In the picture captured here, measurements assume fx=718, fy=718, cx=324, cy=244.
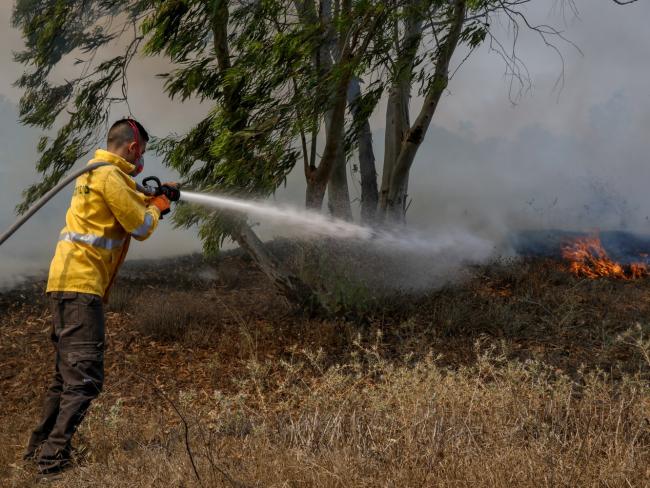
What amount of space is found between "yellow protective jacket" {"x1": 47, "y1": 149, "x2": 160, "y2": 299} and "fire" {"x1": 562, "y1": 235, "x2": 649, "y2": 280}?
32.1 feet

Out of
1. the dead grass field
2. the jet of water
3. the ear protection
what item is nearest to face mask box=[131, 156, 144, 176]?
the ear protection

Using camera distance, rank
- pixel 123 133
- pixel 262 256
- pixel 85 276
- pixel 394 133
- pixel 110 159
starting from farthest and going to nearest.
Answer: pixel 394 133 → pixel 262 256 → pixel 123 133 → pixel 110 159 → pixel 85 276

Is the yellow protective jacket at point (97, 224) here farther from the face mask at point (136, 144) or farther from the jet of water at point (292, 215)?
the jet of water at point (292, 215)

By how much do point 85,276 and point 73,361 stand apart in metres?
0.56

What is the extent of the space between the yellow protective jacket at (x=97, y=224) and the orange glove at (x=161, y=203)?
96 millimetres

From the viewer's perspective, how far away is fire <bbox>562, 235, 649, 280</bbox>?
507 inches

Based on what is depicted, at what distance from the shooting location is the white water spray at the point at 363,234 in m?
8.01

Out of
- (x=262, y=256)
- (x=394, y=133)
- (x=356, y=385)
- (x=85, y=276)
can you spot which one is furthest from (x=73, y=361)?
(x=394, y=133)

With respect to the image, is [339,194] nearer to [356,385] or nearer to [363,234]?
[363,234]

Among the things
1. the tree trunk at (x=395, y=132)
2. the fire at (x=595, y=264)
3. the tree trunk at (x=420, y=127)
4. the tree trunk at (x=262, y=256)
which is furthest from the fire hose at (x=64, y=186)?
the fire at (x=595, y=264)

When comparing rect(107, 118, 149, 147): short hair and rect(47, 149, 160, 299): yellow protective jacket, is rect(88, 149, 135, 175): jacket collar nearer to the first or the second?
rect(47, 149, 160, 299): yellow protective jacket

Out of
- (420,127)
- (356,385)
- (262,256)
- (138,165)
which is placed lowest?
(356,385)

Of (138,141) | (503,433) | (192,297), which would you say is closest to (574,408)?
(503,433)

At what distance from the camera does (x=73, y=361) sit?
15.4 feet
